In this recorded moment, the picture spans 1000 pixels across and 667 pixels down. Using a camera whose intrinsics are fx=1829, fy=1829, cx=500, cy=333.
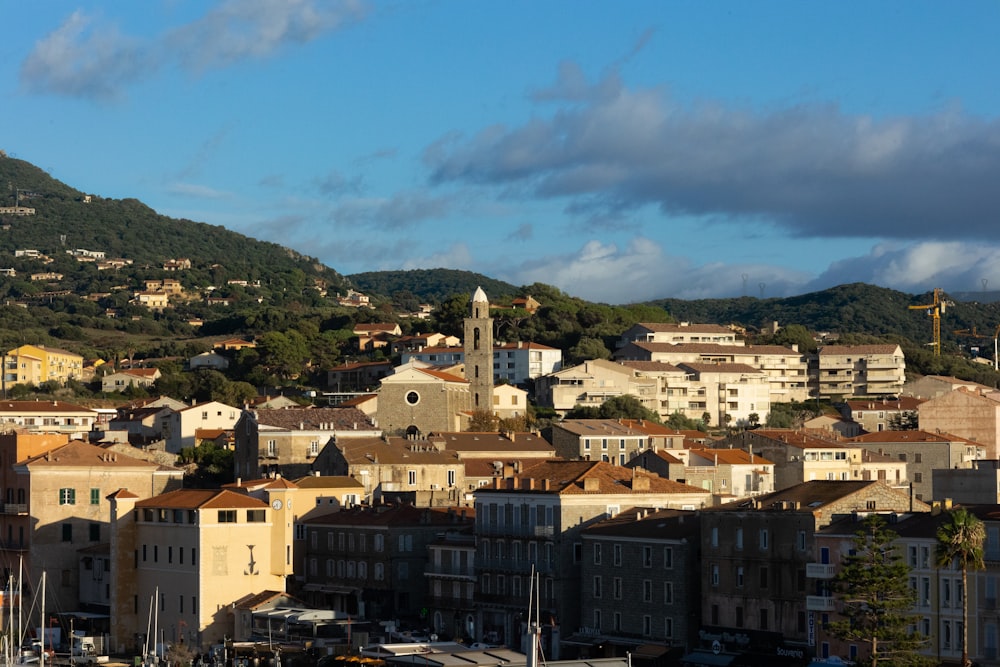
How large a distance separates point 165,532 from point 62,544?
8.40m

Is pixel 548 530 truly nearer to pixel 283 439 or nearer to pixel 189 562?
pixel 189 562

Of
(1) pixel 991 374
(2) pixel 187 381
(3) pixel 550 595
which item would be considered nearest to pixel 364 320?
(2) pixel 187 381

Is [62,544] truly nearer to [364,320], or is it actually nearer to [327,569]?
[327,569]

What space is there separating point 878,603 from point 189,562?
97.5 feet

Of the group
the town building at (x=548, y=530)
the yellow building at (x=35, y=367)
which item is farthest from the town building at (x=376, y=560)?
the yellow building at (x=35, y=367)

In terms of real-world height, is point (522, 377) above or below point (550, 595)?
above

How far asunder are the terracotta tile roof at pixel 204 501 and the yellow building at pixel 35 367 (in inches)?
3674

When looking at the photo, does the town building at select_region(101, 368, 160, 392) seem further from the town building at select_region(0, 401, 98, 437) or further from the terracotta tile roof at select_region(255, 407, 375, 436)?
the terracotta tile roof at select_region(255, 407, 375, 436)

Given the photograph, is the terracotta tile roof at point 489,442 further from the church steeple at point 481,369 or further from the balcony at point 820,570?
the balcony at point 820,570

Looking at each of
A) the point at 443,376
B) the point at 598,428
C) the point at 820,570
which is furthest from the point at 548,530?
the point at 443,376

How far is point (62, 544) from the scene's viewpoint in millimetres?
78625

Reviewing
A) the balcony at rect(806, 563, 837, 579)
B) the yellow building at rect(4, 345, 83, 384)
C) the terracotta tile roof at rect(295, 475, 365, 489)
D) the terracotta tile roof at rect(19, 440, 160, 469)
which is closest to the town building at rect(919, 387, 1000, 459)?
the terracotta tile roof at rect(295, 475, 365, 489)

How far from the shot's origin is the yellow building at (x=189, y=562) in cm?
7044

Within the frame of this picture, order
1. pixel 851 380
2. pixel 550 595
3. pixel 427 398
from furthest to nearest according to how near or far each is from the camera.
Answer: pixel 851 380 < pixel 427 398 < pixel 550 595
